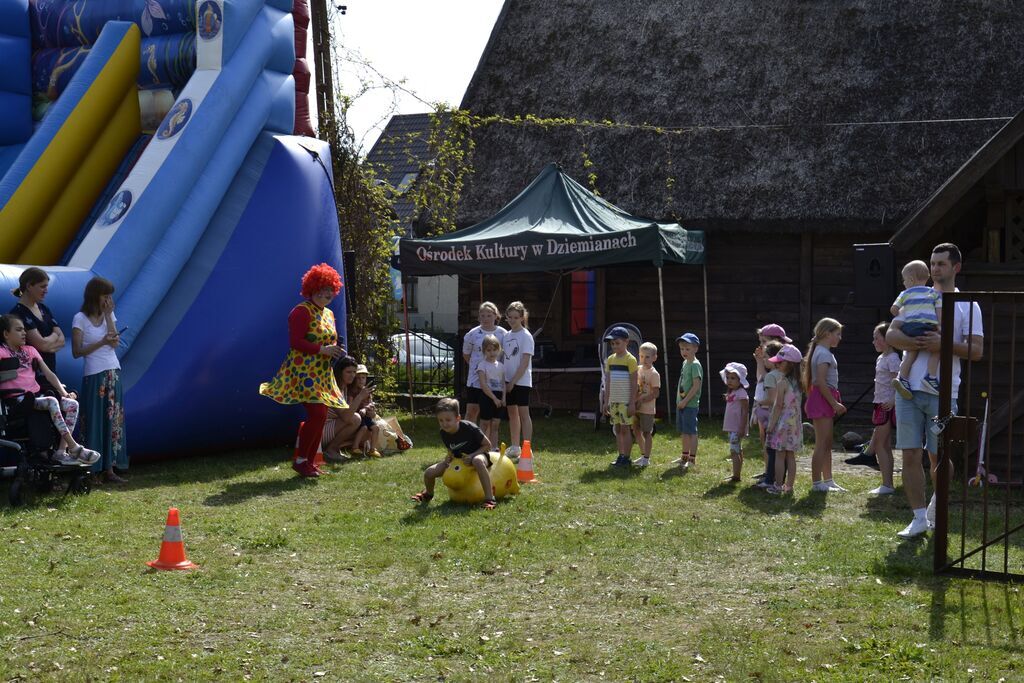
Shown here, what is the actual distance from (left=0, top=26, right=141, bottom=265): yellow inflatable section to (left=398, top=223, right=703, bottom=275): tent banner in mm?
3881

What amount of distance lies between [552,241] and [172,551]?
856cm

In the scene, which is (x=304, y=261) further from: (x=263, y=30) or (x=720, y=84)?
(x=720, y=84)

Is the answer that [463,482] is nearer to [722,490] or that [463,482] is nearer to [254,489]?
[254,489]

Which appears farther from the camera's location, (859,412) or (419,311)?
(419,311)

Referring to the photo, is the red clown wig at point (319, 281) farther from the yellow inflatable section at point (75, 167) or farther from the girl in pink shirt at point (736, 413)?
the girl in pink shirt at point (736, 413)

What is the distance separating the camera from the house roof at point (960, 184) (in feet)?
36.3

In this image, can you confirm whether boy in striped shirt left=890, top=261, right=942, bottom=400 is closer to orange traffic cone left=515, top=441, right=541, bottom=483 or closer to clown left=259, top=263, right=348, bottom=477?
orange traffic cone left=515, top=441, right=541, bottom=483

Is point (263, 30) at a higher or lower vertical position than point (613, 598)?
higher

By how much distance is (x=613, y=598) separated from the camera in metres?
6.78

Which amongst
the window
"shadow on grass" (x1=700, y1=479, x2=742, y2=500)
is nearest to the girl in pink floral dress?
"shadow on grass" (x1=700, y1=479, x2=742, y2=500)

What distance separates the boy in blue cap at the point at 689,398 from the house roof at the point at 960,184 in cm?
233

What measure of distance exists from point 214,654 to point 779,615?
282 centimetres

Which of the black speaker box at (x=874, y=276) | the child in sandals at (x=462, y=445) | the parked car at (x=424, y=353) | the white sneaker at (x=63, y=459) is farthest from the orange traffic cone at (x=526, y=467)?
the parked car at (x=424, y=353)

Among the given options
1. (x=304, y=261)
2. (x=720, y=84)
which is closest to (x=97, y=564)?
(x=304, y=261)
